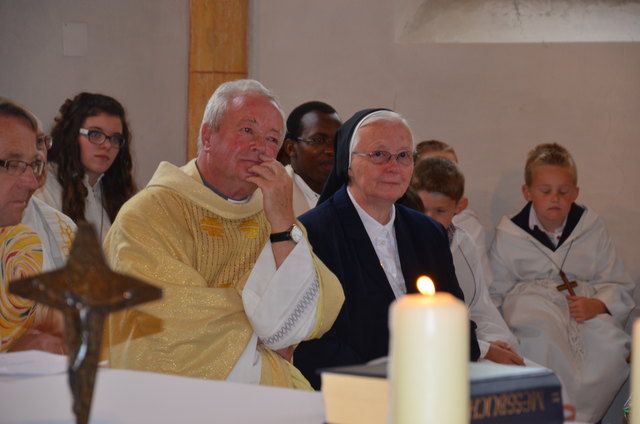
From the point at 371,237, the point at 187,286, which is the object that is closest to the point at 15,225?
the point at 187,286

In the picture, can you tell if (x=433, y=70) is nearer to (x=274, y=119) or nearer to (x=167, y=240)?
(x=274, y=119)

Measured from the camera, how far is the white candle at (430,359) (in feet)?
3.17

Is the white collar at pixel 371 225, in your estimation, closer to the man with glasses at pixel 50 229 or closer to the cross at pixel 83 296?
the man with glasses at pixel 50 229

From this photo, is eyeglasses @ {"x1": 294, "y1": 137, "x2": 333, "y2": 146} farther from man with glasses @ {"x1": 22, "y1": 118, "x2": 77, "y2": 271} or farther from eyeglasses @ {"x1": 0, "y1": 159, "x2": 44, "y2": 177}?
eyeglasses @ {"x1": 0, "y1": 159, "x2": 44, "y2": 177}

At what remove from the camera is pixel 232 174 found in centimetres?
356

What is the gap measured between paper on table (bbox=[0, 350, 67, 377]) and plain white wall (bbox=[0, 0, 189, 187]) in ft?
16.3

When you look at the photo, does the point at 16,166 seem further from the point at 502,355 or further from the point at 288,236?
the point at 502,355

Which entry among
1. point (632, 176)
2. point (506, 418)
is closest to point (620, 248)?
point (632, 176)

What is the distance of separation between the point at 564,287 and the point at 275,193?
3.27m

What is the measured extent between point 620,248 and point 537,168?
152 cm

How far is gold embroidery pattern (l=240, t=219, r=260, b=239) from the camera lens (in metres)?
3.62

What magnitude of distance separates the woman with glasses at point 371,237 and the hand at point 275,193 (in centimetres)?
61

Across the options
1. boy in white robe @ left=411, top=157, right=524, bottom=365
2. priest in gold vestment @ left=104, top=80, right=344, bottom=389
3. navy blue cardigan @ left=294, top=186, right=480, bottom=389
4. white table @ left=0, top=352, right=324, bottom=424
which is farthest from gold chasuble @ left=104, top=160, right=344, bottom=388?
boy in white robe @ left=411, top=157, right=524, bottom=365

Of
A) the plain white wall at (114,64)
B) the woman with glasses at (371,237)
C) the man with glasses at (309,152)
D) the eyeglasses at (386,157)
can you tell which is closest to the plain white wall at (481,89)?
the plain white wall at (114,64)
